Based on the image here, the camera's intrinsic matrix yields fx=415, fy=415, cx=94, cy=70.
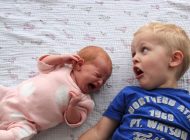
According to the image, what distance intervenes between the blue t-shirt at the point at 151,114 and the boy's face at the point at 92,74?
9cm

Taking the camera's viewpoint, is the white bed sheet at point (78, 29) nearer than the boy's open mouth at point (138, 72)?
No

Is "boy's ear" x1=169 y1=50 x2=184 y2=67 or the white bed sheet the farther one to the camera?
the white bed sheet

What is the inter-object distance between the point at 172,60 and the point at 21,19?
61 cm

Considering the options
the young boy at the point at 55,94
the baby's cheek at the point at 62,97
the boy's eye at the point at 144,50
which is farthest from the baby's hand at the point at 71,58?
the boy's eye at the point at 144,50

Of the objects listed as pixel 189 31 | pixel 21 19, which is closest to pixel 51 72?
pixel 21 19

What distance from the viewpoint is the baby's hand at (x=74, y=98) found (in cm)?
137

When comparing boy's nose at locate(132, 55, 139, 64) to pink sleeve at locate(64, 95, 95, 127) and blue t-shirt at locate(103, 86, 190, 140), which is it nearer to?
Result: blue t-shirt at locate(103, 86, 190, 140)

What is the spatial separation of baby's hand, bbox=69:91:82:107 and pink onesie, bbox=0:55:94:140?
2cm

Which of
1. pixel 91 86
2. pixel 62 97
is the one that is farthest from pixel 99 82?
pixel 62 97

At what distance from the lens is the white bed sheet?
1.54 metres

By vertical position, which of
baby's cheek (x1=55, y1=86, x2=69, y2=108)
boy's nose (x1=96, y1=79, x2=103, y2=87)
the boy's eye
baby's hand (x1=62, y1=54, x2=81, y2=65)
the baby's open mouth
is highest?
the boy's eye

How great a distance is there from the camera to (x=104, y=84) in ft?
5.01

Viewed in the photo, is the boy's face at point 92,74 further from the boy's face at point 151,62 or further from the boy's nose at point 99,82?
the boy's face at point 151,62

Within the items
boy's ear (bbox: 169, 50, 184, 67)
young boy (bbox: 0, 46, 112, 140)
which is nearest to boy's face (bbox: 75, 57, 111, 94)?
young boy (bbox: 0, 46, 112, 140)
